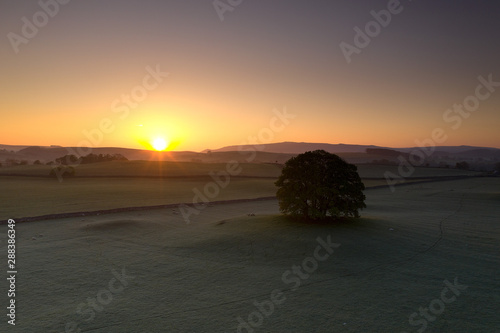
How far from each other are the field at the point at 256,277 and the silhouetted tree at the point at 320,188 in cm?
109

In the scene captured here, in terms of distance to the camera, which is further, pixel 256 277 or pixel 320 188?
pixel 320 188

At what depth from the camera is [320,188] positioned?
Result: 18.8 meters

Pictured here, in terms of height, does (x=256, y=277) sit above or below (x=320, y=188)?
below

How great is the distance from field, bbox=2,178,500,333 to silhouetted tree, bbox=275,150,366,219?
3.57 feet

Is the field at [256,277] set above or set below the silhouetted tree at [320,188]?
below

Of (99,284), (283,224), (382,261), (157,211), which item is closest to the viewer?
(99,284)

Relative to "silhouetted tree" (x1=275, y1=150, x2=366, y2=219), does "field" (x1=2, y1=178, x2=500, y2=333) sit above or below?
below

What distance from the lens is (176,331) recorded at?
27.6 feet

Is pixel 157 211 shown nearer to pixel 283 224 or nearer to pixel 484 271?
pixel 283 224

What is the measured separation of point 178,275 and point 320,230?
8802 millimetres

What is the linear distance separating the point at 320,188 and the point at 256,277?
8.44 m

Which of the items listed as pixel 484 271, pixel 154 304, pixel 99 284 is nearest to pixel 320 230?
pixel 484 271

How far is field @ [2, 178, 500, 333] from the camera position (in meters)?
8.97

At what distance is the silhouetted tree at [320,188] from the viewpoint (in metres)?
18.8
